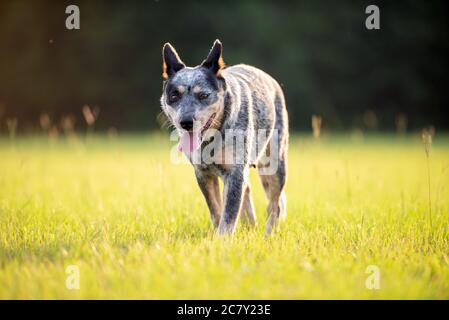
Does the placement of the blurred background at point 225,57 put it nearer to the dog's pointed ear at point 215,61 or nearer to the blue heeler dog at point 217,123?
the blue heeler dog at point 217,123

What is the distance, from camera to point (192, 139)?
Result: 14.4 feet

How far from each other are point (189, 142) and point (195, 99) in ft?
1.23

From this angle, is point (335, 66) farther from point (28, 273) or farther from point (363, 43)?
point (28, 273)

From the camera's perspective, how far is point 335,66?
873 inches

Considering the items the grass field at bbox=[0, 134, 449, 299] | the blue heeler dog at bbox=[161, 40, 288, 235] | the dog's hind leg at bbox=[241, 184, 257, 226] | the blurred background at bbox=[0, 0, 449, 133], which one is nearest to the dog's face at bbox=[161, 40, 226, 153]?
the blue heeler dog at bbox=[161, 40, 288, 235]

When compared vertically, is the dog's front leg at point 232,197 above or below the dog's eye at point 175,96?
below

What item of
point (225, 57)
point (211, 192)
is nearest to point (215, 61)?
point (211, 192)

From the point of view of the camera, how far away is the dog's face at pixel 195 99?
4.38 meters

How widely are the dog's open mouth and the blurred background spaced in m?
16.7

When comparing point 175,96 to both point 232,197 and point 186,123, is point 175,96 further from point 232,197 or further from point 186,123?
point 232,197

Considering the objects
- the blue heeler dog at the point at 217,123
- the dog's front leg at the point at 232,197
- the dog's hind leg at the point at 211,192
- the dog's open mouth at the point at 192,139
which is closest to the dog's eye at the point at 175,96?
the blue heeler dog at the point at 217,123

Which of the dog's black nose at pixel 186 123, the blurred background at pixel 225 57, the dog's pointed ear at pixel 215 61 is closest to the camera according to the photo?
the dog's black nose at pixel 186 123
